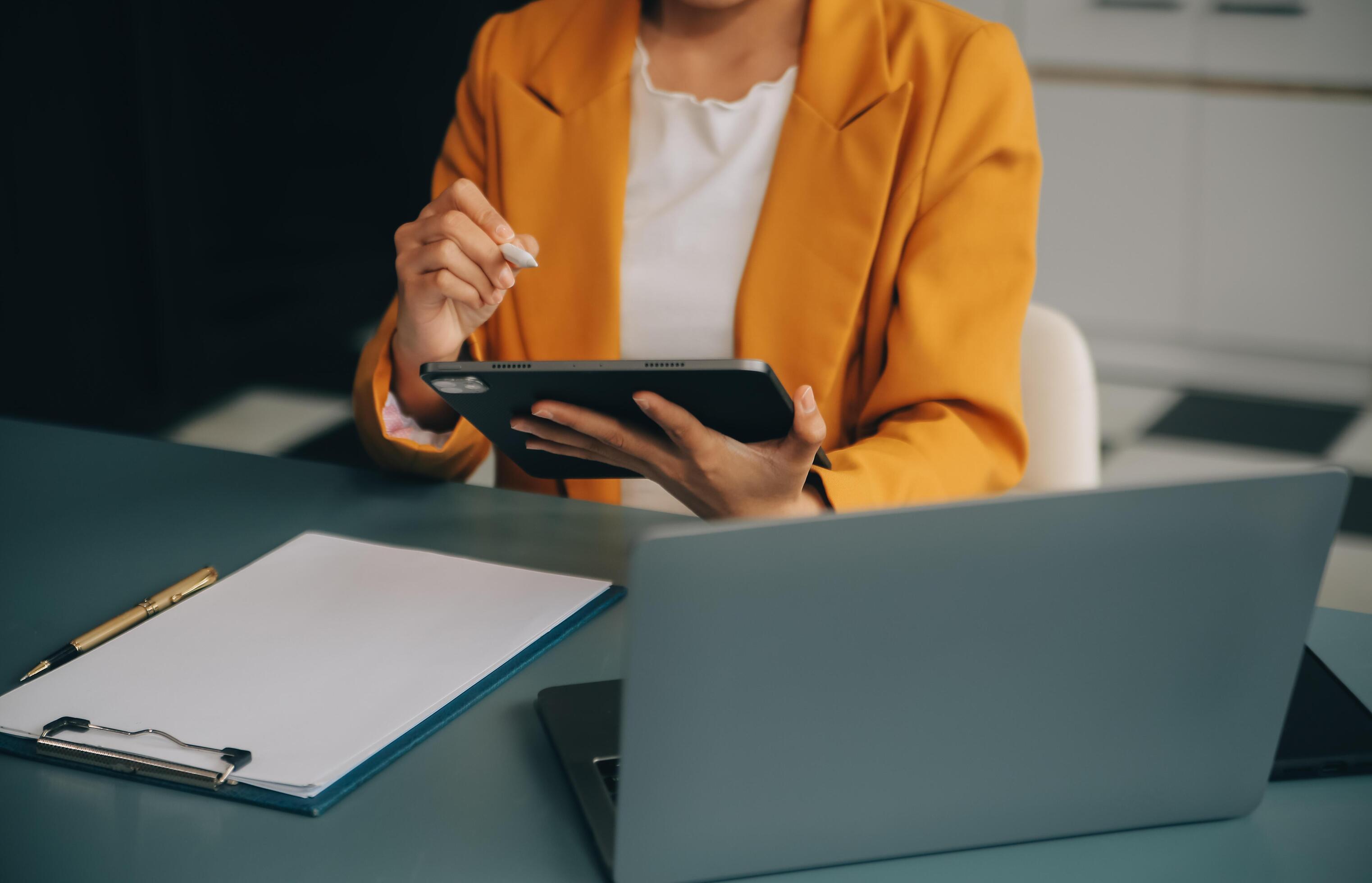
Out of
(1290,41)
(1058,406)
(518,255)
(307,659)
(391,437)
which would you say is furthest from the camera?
(1290,41)

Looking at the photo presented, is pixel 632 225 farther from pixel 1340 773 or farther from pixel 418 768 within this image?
pixel 1340 773

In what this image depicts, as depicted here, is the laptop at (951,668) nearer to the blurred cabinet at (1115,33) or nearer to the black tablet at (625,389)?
the black tablet at (625,389)

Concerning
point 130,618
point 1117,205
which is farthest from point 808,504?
point 1117,205

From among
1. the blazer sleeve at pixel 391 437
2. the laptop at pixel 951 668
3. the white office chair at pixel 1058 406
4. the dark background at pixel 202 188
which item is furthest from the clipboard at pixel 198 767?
the dark background at pixel 202 188

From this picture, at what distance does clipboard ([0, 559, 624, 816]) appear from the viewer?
650 millimetres

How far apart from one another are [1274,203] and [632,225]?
8.07 feet

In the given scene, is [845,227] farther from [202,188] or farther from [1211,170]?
[202,188]

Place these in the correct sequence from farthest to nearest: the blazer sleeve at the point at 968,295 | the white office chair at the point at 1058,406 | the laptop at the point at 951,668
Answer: the white office chair at the point at 1058,406, the blazer sleeve at the point at 968,295, the laptop at the point at 951,668

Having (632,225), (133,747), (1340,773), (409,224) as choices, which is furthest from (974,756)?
(632,225)

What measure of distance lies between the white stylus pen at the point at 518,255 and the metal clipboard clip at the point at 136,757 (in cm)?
43

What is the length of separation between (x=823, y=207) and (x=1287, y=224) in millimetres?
2430

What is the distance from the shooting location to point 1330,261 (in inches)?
123

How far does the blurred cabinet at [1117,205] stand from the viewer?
10.3 ft

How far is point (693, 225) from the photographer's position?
125cm
